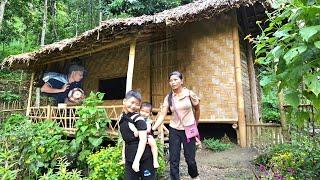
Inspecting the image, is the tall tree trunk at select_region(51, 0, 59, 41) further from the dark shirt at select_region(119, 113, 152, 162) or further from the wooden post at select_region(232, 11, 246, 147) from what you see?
the dark shirt at select_region(119, 113, 152, 162)

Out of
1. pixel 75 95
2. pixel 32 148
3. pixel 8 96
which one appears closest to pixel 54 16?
pixel 8 96

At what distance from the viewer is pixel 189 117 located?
3.86 metres

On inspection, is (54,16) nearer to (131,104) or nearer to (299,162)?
(131,104)

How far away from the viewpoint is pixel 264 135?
22.2 ft

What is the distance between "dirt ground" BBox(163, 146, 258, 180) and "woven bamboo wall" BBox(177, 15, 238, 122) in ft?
2.86

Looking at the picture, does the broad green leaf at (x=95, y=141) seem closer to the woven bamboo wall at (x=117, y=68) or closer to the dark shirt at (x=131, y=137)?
the dark shirt at (x=131, y=137)

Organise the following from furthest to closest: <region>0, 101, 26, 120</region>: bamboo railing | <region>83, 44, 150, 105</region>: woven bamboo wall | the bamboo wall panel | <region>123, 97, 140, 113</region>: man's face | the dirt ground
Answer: <region>0, 101, 26, 120</region>: bamboo railing
<region>83, 44, 150, 105</region>: woven bamboo wall
the bamboo wall panel
the dirt ground
<region>123, 97, 140, 113</region>: man's face

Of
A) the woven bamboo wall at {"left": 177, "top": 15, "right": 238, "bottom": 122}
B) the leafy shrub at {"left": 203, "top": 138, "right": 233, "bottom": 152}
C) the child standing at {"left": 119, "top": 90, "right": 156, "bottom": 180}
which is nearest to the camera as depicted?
the child standing at {"left": 119, "top": 90, "right": 156, "bottom": 180}

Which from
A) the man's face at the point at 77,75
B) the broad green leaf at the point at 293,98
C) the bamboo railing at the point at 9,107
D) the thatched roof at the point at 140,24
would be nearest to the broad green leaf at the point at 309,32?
the broad green leaf at the point at 293,98

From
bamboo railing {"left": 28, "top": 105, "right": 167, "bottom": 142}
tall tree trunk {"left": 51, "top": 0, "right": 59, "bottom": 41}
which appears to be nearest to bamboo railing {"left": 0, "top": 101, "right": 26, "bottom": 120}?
bamboo railing {"left": 28, "top": 105, "right": 167, "bottom": 142}

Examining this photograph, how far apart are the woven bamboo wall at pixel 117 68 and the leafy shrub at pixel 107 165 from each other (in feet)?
12.7

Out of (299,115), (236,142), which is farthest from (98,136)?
(299,115)

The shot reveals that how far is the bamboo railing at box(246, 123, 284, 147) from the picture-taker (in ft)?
21.3

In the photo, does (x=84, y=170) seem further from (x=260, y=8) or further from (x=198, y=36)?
(x=260, y=8)
